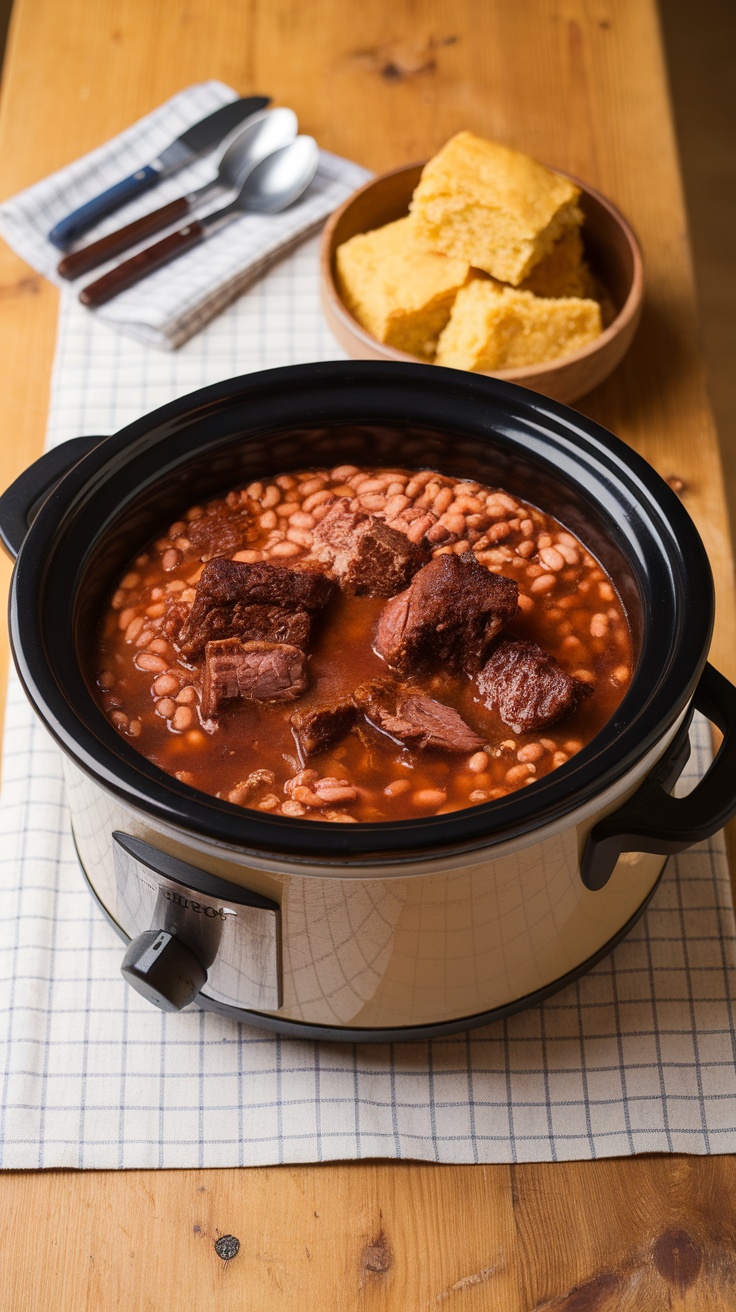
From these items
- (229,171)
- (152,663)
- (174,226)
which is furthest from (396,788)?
(229,171)

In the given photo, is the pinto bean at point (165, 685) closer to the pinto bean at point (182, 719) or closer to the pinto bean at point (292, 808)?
the pinto bean at point (182, 719)

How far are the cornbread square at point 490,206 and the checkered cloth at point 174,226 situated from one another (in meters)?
0.58

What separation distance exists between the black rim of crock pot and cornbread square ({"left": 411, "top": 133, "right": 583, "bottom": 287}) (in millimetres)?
824

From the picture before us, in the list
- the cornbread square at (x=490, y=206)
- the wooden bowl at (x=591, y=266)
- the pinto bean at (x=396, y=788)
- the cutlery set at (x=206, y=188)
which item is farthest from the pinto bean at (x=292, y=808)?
the cutlery set at (x=206, y=188)

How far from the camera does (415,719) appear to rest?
6.80 ft

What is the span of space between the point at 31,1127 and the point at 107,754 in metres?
0.80

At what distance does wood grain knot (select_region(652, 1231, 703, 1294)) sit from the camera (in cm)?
205

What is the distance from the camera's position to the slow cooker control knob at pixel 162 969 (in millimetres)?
1931

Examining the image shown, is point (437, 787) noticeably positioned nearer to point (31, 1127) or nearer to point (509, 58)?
point (31, 1127)

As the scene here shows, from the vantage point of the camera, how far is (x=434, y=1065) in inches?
89.4

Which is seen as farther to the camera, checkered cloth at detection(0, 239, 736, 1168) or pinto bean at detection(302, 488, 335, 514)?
pinto bean at detection(302, 488, 335, 514)

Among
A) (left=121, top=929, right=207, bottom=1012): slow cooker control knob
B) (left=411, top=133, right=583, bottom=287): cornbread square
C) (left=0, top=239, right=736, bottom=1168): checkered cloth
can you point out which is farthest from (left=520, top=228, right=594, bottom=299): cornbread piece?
(left=121, top=929, right=207, bottom=1012): slow cooker control knob

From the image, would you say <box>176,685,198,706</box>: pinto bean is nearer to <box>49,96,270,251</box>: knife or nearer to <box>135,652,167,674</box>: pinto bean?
<box>135,652,167,674</box>: pinto bean

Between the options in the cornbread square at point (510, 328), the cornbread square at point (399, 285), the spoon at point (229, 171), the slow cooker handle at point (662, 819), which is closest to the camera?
the slow cooker handle at point (662, 819)
